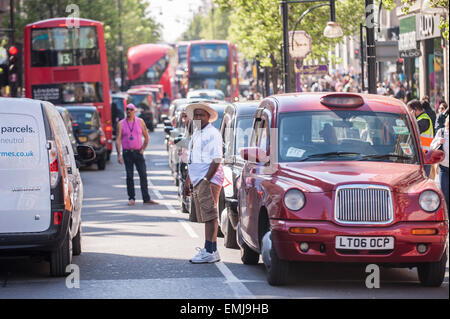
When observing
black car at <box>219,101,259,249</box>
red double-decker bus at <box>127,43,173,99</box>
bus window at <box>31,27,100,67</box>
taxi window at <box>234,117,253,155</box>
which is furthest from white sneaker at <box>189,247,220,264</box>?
red double-decker bus at <box>127,43,173,99</box>

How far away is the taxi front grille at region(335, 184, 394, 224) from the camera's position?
Answer: 9750mm

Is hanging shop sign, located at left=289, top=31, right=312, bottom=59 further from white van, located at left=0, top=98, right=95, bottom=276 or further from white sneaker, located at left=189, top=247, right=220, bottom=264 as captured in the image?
white van, located at left=0, top=98, right=95, bottom=276

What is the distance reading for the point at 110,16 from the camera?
234 feet

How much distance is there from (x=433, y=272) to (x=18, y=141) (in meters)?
4.01

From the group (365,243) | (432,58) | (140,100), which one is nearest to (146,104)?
(140,100)

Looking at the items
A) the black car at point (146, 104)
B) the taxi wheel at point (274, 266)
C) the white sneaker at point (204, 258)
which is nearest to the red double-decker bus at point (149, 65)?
the black car at point (146, 104)

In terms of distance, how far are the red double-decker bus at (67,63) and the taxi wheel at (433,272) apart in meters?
26.1

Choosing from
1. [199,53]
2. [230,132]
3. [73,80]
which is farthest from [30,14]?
[230,132]

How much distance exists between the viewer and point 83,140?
3066cm

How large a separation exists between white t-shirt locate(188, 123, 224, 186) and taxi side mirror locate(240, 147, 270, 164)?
118cm

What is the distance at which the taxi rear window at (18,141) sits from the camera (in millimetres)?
10711

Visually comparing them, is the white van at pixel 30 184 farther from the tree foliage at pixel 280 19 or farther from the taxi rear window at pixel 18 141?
the tree foliage at pixel 280 19

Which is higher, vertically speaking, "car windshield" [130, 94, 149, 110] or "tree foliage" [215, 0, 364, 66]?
"tree foliage" [215, 0, 364, 66]
